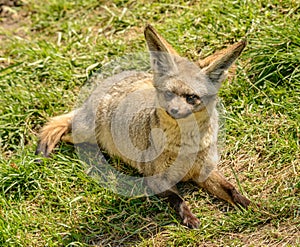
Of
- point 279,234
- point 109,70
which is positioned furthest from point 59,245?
point 109,70

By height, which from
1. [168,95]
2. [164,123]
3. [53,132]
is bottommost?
[53,132]

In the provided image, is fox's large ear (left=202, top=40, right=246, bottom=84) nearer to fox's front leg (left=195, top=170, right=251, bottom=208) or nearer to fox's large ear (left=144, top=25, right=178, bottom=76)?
fox's large ear (left=144, top=25, right=178, bottom=76)

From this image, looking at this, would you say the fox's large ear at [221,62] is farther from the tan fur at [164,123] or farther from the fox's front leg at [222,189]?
the fox's front leg at [222,189]

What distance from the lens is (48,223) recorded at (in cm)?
492

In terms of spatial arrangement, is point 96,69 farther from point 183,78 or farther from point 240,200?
point 240,200

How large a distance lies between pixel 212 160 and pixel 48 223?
5.07 feet

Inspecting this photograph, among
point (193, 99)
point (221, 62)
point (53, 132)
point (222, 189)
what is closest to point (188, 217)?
point (222, 189)

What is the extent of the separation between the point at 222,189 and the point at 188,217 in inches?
16.5

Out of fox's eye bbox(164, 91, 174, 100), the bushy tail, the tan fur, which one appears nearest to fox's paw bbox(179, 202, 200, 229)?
the tan fur

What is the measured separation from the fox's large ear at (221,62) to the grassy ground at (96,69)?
38.0 inches

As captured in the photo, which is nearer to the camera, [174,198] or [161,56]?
[161,56]

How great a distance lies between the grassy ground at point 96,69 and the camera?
15.3 feet

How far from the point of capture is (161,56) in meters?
4.61

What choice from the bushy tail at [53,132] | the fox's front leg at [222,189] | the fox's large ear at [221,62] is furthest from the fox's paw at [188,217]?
the bushy tail at [53,132]
